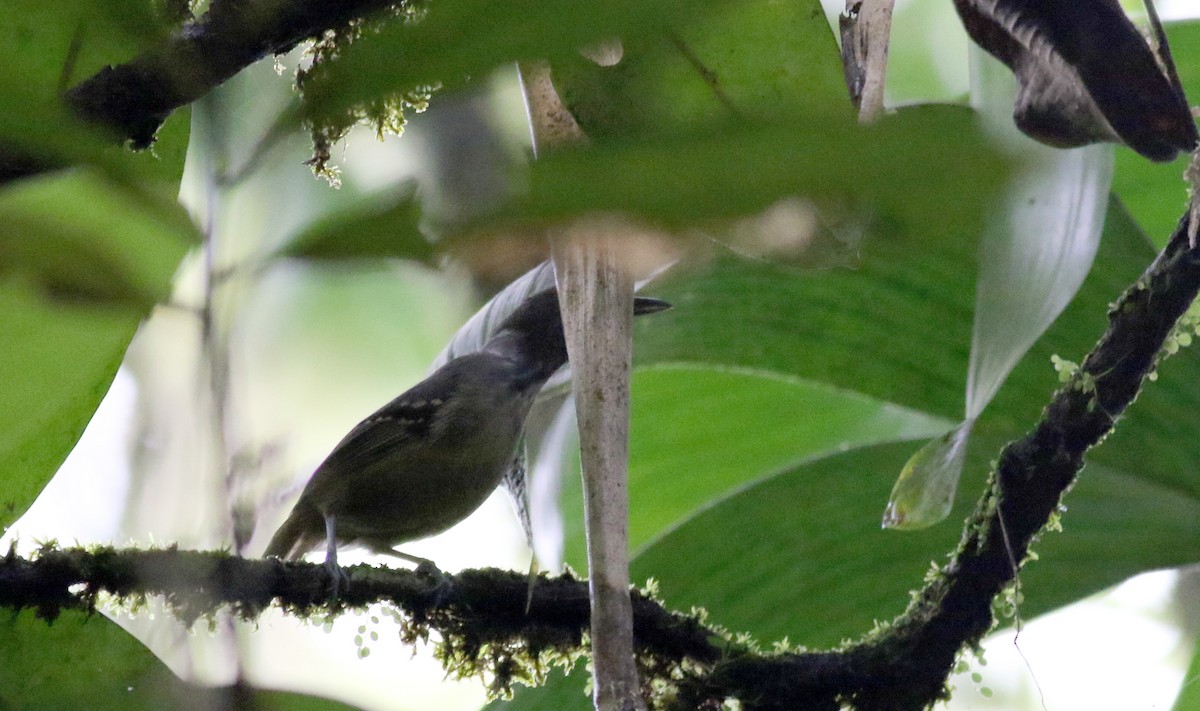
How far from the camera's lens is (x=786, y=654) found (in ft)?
3.27

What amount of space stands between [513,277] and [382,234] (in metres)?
0.29

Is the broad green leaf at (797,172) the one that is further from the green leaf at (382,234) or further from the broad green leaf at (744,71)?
the broad green leaf at (744,71)

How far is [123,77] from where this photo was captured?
43 centimetres

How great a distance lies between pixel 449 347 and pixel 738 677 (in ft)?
2.31

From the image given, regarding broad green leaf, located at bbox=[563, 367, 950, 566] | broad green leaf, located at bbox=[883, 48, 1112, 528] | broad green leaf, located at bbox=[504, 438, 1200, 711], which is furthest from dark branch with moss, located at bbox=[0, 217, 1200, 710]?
broad green leaf, located at bbox=[563, 367, 950, 566]

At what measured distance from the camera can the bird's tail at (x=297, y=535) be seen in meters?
1.66

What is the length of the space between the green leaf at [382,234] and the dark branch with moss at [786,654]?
27.2 inches

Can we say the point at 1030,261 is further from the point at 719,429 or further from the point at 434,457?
the point at 434,457

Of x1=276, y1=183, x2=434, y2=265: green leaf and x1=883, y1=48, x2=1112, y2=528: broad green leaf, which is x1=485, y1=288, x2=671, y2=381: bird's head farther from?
x1=276, y1=183, x2=434, y2=265: green leaf

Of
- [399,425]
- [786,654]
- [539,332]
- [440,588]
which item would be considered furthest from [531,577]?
[399,425]

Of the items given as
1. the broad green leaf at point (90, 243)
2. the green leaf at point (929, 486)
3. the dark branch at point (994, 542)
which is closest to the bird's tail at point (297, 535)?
the dark branch at point (994, 542)

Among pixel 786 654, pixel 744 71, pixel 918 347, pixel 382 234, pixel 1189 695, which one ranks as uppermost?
pixel 744 71

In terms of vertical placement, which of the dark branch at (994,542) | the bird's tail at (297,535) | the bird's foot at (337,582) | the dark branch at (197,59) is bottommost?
the dark branch at (994,542)

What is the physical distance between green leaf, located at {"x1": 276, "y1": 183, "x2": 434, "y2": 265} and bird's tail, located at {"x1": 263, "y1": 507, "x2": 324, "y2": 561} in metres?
1.50
